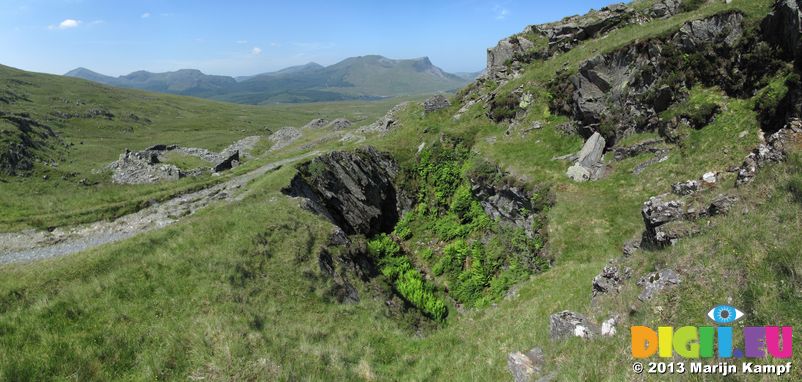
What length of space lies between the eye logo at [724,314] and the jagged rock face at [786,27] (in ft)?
71.3

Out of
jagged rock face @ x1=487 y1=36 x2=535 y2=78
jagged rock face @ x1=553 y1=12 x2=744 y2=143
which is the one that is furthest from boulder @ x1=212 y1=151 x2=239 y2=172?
jagged rock face @ x1=553 y1=12 x2=744 y2=143

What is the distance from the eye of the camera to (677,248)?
1338 cm

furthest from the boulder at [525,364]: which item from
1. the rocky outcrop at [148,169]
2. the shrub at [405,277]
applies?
the rocky outcrop at [148,169]

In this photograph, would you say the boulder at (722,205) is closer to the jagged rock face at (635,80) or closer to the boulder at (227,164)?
the jagged rock face at (635,80)

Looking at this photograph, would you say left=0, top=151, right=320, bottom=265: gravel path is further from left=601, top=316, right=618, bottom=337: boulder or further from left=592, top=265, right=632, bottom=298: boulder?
→ left=601, top=316, right=618, bottom=337: boulder

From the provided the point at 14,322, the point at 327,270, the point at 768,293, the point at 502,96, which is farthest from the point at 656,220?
the point at 502,96

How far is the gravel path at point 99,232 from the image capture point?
86.2ft

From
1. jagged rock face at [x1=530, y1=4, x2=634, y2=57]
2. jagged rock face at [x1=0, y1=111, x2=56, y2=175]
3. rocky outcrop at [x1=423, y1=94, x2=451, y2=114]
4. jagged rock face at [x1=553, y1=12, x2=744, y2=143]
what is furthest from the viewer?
rocky outcrop at [x1=423, y1=94, x2=451, y2=114]

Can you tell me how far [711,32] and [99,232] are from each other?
50.6m

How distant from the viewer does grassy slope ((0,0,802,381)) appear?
10734 mm

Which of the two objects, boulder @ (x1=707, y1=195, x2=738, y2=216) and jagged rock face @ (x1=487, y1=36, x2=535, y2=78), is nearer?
boulder @ (x1=707, y1=195, x2=738, y2=216)

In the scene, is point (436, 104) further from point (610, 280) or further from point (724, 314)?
point (724, 314)

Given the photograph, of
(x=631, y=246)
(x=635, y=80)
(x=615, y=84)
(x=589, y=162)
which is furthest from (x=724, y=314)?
(x=615, y=84)

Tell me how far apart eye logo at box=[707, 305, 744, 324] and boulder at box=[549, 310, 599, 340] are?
10.4 ft
